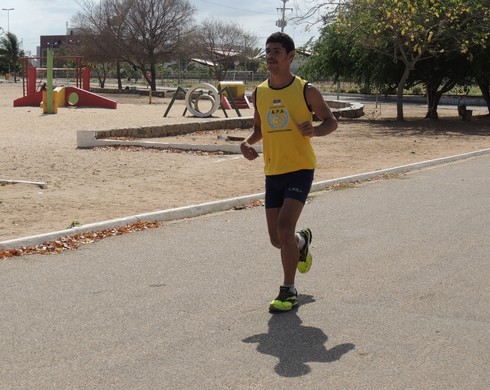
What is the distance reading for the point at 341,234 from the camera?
863 cm

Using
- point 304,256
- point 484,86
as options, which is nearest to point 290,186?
point 304,256

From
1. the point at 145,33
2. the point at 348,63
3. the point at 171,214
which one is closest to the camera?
the point at 171,214

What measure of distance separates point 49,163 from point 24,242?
24.2 ft

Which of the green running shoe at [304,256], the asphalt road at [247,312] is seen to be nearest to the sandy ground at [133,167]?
the asphalt road at [247,312]

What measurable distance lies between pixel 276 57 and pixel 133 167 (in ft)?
29.8

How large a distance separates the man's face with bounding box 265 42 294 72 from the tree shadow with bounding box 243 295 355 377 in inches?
64.1

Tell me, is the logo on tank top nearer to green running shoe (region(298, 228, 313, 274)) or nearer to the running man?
the running man

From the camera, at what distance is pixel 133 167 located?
14523mm

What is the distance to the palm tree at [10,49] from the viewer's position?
99.9m

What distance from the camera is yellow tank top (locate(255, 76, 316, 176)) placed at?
18.8 feet

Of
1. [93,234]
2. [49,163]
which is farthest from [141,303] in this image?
[49,163]

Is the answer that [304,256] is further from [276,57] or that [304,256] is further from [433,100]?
[433,100]

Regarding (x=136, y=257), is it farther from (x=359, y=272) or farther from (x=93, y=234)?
(x=359, y=272)

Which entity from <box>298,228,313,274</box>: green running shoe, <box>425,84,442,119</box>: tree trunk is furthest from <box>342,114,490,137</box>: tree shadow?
<box>298,228,313,274</box>: green running shoe
